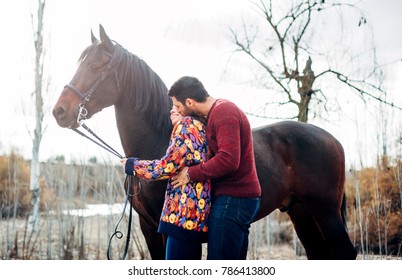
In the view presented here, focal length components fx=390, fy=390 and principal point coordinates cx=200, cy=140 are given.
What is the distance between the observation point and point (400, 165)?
412cm

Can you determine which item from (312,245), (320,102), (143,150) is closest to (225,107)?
(143,150)

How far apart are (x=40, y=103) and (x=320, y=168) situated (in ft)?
14.9

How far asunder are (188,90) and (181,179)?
39 centimetres

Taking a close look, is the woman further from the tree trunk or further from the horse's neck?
the tree trunk

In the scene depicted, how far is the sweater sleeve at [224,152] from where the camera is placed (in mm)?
1569

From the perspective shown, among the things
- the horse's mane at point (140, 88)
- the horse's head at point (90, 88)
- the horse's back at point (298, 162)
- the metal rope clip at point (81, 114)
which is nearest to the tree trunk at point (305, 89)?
the horse's back at point (298, 162)

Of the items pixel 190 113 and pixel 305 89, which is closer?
pixel 190 113

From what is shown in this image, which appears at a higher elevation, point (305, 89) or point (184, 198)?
point (305, 89)

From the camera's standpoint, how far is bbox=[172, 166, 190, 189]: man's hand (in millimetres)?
1633

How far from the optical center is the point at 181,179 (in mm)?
1644

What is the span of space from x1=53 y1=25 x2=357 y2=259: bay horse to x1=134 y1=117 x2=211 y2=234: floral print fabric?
1.47 feet

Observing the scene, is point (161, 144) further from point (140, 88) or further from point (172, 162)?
point (172, 162)

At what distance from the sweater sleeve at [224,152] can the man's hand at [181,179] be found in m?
0.03

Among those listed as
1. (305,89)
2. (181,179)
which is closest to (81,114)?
(181,179)
